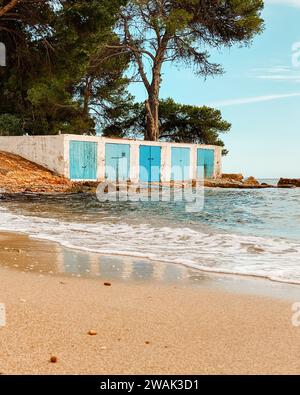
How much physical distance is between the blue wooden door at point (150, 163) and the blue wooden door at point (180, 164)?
138 centimetres

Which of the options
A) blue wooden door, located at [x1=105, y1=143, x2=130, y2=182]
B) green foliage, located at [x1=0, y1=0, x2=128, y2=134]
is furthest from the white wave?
blue wooden door, located at [x1=105, y1=143, x2=130, y2=182]

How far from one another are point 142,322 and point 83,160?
2349cm

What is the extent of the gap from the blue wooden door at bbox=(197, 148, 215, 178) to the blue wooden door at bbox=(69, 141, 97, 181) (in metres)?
9.23

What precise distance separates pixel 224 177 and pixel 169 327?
33.8m

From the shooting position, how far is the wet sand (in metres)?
2.55

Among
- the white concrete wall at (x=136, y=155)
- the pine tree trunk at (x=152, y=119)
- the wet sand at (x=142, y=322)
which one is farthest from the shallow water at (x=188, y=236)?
the pine tree trunk at (x=152, y=119)

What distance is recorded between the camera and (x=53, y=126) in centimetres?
3419

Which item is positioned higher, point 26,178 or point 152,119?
point 152,119

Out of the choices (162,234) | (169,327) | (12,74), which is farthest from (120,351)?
(12,74)

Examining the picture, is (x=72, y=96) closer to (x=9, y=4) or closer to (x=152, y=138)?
(x=152, y=138)

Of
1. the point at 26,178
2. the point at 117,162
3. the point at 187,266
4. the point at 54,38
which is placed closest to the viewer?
the point at 187,266

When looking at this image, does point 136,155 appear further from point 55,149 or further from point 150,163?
point 55,149

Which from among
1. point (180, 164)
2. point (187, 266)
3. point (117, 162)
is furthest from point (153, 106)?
point (187, 266)

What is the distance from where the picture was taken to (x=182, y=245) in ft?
24.5
